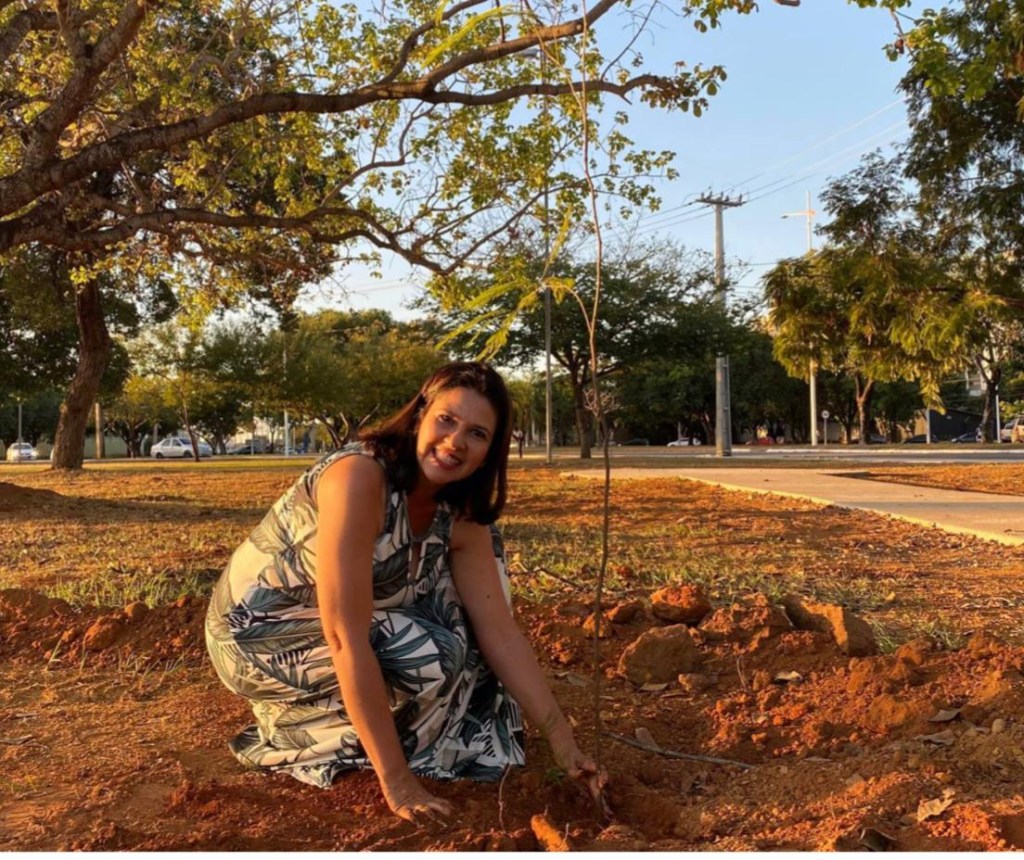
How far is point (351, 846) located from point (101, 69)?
620cm

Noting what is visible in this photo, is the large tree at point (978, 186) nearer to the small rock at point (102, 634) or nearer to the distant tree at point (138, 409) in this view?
the small rock at point (102, 634)

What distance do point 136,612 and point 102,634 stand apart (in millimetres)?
181

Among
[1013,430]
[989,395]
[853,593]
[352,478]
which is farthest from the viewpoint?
[1013,430]

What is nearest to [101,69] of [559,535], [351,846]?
[559,535]

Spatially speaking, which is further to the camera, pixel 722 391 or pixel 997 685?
pixel 722 391

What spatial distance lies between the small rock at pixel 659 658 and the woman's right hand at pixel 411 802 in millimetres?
1259

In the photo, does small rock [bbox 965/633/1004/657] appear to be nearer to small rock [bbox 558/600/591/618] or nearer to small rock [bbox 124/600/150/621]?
small rock [bbox 558/600/591/618]

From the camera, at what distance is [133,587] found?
460 cm

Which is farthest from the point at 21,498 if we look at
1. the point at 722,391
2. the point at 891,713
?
the point at 722,391

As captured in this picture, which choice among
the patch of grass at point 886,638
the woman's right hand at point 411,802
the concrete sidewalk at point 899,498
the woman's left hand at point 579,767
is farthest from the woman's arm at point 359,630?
the concrete sidewalk at point 899,498

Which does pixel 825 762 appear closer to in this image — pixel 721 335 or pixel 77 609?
pixel 77 609

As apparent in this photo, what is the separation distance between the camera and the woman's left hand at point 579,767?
217 cm

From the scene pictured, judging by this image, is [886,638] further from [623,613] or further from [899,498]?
[899,498]

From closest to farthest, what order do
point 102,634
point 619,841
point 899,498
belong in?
1. point 619,841
2. point 102,634
3. point 899,498
